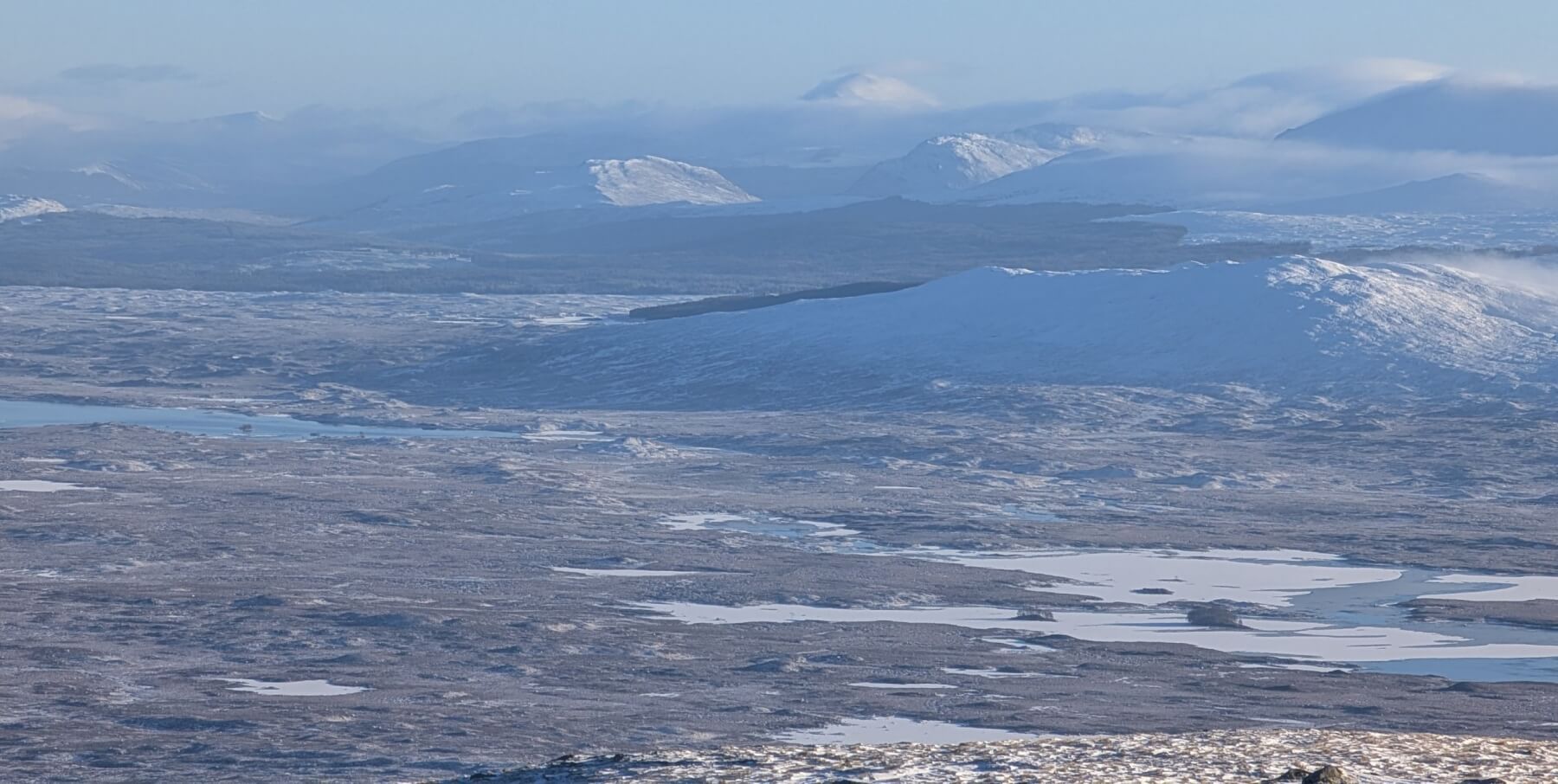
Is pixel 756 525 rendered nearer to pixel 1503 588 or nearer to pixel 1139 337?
pixel 1503 588

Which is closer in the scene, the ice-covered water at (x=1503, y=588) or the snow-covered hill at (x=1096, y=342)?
the ice-covered water at (x=1503, y=588)

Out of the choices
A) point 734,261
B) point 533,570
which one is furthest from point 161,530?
point 734,261

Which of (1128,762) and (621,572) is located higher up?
(1128,762)

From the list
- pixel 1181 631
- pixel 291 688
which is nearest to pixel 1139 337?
pixel 1181 631

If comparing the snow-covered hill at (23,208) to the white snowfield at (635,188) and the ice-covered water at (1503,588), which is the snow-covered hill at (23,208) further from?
the ice-covered water at (1503,588)

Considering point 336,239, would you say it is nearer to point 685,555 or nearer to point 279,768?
point 685,555

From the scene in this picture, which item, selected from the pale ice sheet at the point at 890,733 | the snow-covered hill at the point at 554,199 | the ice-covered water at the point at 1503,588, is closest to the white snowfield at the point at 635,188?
the snow-covered hill at the point at 554,199
